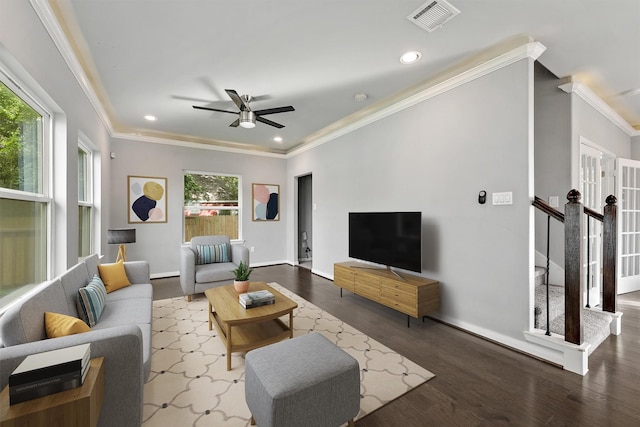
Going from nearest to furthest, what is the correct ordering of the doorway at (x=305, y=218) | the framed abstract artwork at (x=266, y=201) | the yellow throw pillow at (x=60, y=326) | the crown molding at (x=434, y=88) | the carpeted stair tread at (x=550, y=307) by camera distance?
the yellow throw pillow at (x=60, y=326) < the crown molding at (x=434, y=88) < the carpeted stair tread at (x=550, y=307) < the framed abstract artwork at (x=266, y=201) < the doorway at (x=305, y=218)

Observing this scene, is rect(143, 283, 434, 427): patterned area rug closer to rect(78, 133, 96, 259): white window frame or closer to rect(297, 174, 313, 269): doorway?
rect(78, 133, 96, 259): white window frame

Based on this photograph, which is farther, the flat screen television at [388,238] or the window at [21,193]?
the flat screen television at [388,238]

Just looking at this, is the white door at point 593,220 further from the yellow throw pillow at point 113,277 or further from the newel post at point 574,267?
the yellow throw pillow at point 113,277

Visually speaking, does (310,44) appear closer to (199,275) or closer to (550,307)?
(199,275)

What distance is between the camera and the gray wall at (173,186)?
16.1ft

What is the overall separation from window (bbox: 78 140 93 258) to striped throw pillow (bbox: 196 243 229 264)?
1.38 m

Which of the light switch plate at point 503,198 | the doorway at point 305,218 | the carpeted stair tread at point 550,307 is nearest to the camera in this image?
the light switch plate at point 503,198

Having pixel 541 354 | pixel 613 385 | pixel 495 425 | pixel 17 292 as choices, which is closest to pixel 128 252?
pixel 17 292

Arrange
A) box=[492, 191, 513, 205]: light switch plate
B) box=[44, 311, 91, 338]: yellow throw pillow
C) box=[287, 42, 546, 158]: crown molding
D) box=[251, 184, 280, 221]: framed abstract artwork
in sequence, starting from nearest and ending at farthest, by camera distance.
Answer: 1. box=[44, 311, 91, 338]: yellow throw pillow
2. box=[287, 42, 546, 158]: crown molding
3. box=[492, 191, 513, 205]: light switch plate
4. box=[251, 184, 280, 221]: framed abstract artwork

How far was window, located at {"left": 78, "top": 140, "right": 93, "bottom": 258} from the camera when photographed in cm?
348

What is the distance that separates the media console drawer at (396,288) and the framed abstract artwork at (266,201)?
3.01 metres

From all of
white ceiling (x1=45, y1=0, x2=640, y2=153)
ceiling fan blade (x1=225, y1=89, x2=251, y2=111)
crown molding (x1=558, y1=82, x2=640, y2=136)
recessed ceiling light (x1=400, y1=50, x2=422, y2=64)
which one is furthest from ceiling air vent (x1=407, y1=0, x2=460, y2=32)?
crown molding (x1=558, y1=82, x2=640, y2=136)

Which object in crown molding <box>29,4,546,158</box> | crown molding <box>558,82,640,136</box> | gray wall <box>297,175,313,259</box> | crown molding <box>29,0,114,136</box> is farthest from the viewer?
gray wall <box>297,175,313,259</box>

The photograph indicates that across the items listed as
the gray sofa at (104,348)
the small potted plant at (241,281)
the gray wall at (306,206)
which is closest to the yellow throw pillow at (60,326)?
the gray sofa at (104,348)
